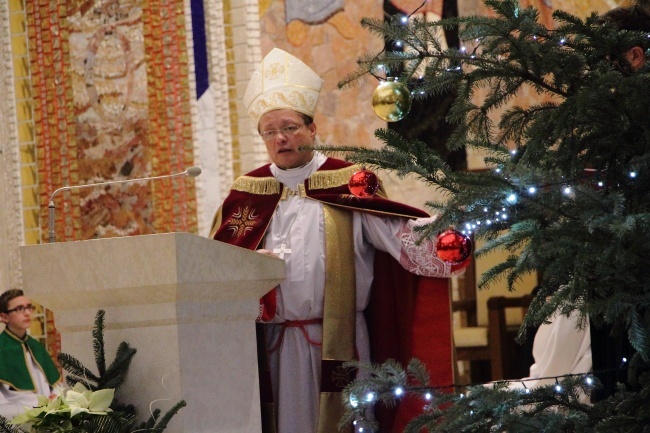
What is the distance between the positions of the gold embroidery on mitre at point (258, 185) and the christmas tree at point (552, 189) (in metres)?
1.45

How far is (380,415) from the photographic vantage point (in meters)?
4.16

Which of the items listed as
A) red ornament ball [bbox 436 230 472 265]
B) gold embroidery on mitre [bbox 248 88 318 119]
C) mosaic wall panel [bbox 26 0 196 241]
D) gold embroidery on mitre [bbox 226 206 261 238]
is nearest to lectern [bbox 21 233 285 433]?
red ornament ball [bbox 436 230 472 265]

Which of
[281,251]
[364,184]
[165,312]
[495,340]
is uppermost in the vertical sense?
[364,184]

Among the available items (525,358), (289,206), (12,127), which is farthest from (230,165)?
(289,206)

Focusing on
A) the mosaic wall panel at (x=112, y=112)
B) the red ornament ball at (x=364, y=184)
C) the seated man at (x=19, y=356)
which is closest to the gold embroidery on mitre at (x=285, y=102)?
the red ornament ball at (x=364, y=184)

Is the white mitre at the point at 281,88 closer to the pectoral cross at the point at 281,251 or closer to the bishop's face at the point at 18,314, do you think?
the pectoral cross at the point at 281,251

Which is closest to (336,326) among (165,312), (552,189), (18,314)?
(165,312)

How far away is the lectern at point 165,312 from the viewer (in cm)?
295

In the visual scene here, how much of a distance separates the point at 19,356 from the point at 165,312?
4403mm

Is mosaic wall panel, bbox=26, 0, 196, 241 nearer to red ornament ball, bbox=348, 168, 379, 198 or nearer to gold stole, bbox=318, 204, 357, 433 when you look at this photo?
gold stole, bbox=318, 204, 357, 433

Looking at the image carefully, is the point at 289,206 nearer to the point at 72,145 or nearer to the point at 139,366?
the point at 139,366

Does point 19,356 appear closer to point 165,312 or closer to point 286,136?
point 286,136

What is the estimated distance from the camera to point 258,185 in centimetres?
434

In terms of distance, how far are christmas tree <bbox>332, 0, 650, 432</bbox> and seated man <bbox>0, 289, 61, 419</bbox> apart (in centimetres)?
465
